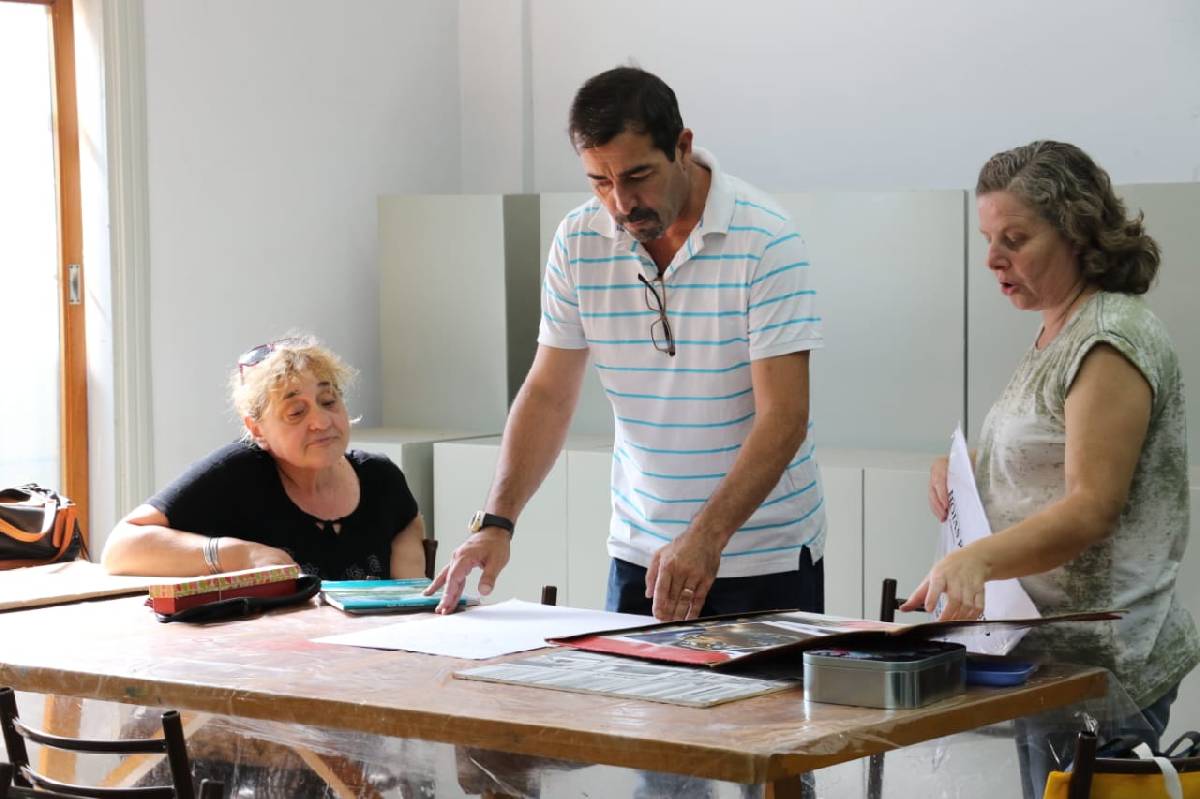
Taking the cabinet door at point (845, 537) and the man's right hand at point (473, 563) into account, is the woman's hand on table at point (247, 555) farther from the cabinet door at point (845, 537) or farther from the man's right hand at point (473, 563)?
the cabinet door at point (845, 537)

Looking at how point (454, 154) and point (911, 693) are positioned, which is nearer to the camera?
point (911, 693)

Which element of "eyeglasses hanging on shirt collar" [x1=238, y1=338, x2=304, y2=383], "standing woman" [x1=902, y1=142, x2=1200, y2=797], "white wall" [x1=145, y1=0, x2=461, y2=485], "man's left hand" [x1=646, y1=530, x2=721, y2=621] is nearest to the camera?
"standing woman" [x1=902, y1=142, x2=1200, y2=797]

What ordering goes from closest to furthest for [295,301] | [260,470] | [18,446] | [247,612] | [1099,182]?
[1099,182], [247,612], [260,470], [18,446], [295,301]

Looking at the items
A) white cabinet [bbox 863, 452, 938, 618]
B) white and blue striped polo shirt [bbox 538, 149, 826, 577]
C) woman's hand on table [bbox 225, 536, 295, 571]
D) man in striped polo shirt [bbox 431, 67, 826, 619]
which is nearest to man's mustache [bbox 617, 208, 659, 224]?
man in striped polo shirt [bbox 431, 67, 826, 619]

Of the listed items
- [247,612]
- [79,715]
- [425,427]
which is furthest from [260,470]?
[425,427]

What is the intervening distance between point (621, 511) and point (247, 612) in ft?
2.18

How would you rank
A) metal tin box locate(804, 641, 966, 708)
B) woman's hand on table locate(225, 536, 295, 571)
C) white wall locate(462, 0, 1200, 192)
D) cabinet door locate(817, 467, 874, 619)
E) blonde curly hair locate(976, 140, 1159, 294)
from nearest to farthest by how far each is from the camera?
metal tin box locate(804, 641, 966, 708) → blonde curly hair locate(976, 140, 1159, 294) → woman's hand on table locate(225, 536, 295, 571) → cabinet door locate(817, 467, 874, 619) → white wall locate(462, 0, 1200, 192)

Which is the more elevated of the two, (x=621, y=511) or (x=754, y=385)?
(x=754, y=385)

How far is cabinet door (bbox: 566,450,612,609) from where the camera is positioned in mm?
4660

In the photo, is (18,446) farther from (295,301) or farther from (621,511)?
(621,511)

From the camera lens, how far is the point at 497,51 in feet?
18.9

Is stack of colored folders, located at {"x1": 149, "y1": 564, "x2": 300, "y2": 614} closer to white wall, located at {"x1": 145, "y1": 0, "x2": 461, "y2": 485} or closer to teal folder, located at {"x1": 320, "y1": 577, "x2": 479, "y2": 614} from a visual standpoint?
teal folder, located at {"x1": 320, "y1": 577, "x2": 479, "y2": 614}

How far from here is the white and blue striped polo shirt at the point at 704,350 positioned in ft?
8.73

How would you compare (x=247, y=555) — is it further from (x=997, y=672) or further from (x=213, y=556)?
(x=997, y=672)
